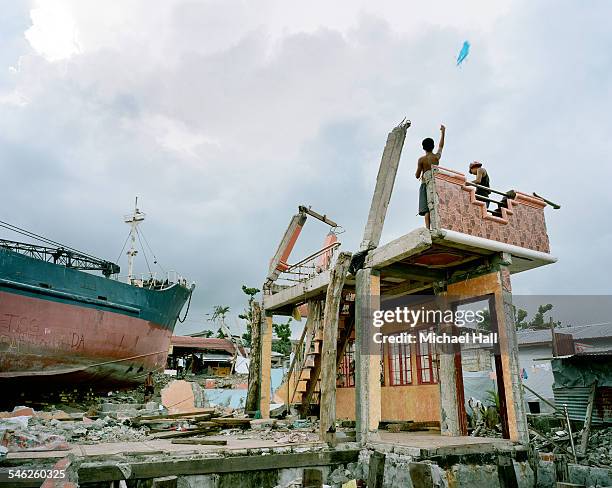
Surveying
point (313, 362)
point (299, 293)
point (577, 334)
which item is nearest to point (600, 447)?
point (313, 362)

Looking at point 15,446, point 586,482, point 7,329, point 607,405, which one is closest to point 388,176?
point 586,482

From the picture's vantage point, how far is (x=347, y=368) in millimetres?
12422

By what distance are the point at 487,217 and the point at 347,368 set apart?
669cm

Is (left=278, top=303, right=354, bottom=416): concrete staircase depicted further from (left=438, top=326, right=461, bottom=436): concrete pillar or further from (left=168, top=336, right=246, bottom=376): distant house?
(left=168, top=336, right=246, bottom=376): distant house

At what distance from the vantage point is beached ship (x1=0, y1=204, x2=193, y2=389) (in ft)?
48.6

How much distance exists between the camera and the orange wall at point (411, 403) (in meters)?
9.66

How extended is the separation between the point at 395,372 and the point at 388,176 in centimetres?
529

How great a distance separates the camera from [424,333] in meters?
10.5

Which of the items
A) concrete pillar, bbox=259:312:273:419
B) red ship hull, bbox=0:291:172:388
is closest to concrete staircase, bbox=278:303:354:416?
concrete pillar, bbox=259:312:273:419

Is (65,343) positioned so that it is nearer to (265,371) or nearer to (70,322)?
(70,322)

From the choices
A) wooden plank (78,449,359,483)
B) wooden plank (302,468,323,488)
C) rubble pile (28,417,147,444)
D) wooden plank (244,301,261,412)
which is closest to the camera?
wooden plank (78,449,359,483)

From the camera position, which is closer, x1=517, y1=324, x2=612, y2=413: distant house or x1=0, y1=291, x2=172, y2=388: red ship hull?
x1=0, y1=291, x2=172, y2=388: red ship hull

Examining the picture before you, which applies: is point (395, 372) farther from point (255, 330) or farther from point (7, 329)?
point (7, 329)

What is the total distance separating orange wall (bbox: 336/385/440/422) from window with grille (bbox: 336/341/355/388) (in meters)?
0.81
